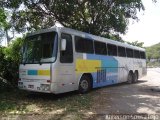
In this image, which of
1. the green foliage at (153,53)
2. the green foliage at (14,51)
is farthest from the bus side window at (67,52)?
the green foliage at (153,53)

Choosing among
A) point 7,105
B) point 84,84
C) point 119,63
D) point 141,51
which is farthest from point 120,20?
point 7,105

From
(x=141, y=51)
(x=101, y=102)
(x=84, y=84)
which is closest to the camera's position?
(x=101, y=102)

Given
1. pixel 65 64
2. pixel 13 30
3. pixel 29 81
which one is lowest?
pixel 29 81

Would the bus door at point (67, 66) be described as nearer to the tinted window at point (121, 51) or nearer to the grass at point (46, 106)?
the grass at point (46, 106)

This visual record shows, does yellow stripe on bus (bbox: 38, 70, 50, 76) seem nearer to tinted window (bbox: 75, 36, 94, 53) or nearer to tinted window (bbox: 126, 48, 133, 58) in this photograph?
tinted window (bbox: 75, 36, 94, 53)

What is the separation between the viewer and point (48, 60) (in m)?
11.0

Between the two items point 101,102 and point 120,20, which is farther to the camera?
point 120,20

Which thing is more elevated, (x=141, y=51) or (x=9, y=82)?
(x=141, y=51)

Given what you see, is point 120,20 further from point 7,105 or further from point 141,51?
point 7,105

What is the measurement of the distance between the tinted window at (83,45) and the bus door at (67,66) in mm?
569

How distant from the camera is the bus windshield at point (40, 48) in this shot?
36.3 feet

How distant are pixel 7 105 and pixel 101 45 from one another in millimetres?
7006

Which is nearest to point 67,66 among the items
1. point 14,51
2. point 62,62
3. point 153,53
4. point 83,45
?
point 62,62

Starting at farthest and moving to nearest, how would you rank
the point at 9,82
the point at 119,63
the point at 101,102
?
the point at 119,63 → the point at 9,82 → the point at 101,102
